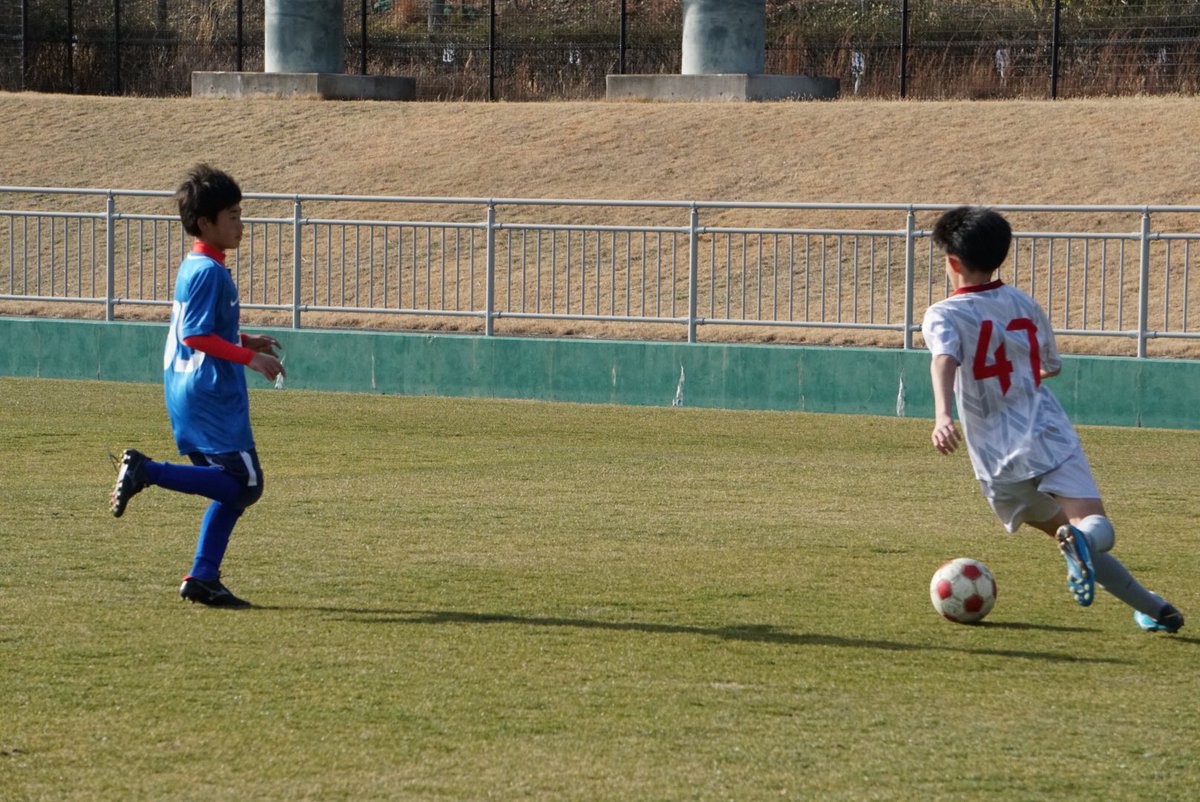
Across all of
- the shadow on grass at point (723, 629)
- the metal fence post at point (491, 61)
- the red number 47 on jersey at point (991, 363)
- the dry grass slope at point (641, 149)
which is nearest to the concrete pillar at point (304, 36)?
the dry grass slope at point (641, 149)

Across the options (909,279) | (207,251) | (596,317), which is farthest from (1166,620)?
(596,317)

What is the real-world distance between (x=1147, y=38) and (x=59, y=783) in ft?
93.2

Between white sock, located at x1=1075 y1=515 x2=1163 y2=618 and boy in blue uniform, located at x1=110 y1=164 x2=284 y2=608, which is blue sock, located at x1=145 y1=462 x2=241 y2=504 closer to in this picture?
boy in blue uniform, located at x1=110 y1=164 x2=284 y2=608

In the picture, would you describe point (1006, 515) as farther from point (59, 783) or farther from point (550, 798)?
point (59, 783)

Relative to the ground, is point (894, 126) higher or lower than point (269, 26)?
lower

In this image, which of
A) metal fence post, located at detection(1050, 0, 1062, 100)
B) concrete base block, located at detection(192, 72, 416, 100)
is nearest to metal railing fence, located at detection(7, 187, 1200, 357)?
metal fence post, located at detection(1050, 0, 1062, 100)

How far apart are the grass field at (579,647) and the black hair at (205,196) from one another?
1294 mm

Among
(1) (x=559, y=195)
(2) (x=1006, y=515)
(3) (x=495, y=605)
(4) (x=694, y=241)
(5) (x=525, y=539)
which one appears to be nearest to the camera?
(2) (x=1006, y=515)

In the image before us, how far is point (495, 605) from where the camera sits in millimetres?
6418

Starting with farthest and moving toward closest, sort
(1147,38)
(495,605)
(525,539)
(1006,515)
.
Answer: (1147,38) < (525,539) < (495,605) < (1006,515)

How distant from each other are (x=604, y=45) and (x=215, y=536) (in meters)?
27.9

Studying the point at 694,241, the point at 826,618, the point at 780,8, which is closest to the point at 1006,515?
the point at 826,618

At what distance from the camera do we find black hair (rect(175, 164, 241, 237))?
6.30m

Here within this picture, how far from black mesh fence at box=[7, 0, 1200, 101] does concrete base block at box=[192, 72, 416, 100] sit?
1.24 m
